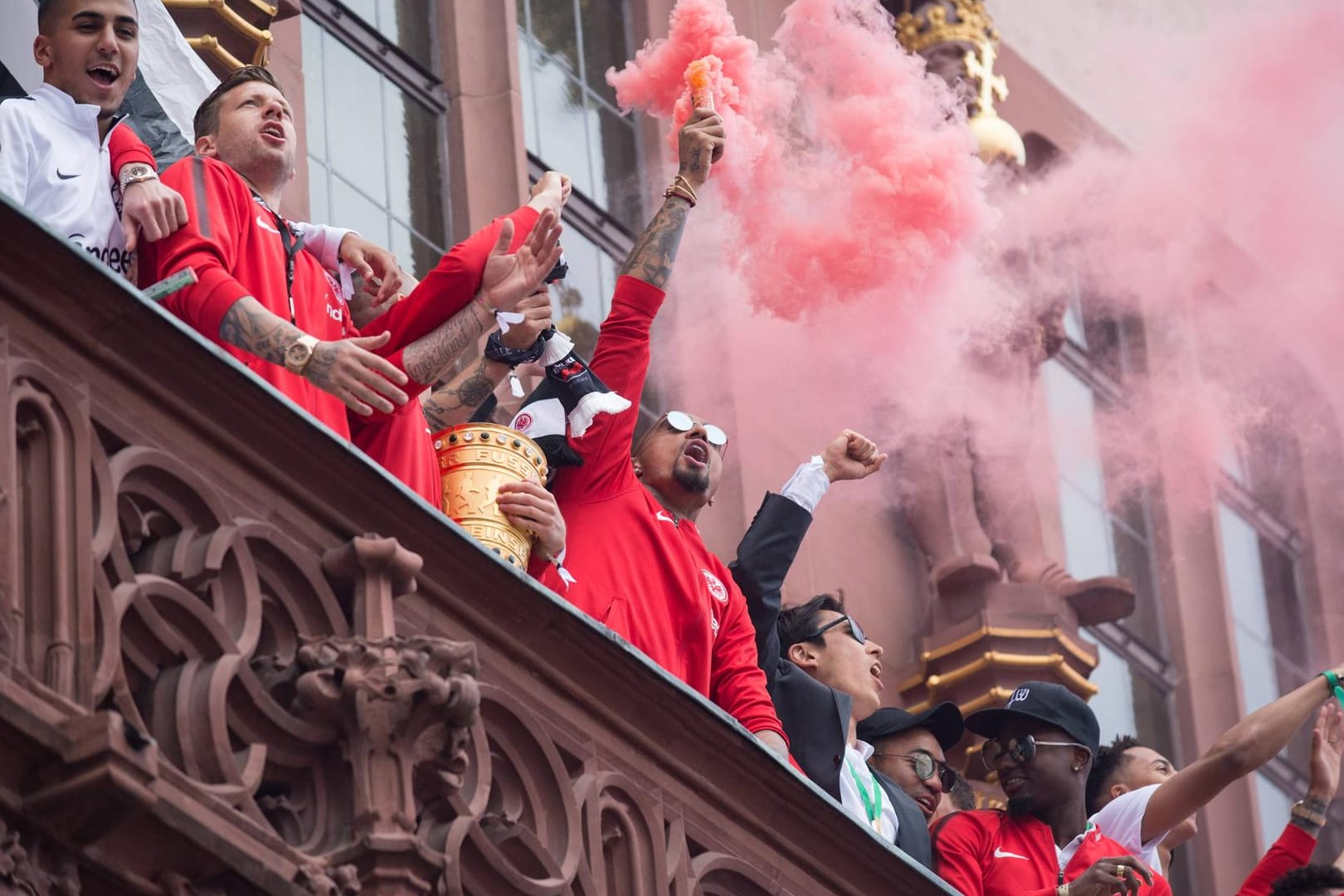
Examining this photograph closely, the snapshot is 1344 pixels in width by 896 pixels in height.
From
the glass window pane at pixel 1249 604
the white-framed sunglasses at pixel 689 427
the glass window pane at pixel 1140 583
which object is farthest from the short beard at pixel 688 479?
the glass window pane at pixel 1249 604

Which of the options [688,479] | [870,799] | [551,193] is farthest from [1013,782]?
[551,193]

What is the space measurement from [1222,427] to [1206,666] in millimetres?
1382

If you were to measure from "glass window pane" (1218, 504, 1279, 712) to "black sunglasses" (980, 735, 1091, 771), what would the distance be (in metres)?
8.29

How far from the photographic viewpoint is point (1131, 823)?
10797 mm

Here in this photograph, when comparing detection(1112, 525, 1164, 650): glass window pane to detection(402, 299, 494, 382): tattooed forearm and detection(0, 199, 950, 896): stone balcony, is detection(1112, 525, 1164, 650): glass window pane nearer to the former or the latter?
detection(402, 299, 494, 382): tattooed forearm

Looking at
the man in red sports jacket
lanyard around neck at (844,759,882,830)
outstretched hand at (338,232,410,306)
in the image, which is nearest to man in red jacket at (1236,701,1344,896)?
lanyard around neck at (844,759,882,830)

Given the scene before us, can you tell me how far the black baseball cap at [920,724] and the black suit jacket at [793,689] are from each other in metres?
0.59

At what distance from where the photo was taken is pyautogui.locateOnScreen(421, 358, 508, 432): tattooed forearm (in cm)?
990

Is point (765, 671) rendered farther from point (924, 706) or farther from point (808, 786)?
point (924, 706)

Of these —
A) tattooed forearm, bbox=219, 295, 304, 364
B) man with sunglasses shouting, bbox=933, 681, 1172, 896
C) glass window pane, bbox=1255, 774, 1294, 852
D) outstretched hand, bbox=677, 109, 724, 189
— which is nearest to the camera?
tattooed forearm, bbox=219, 295, 304, 364

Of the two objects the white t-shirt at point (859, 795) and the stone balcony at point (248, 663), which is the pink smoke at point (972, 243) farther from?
the stone balcony at point (248, 663)

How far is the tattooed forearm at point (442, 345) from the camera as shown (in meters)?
9.04

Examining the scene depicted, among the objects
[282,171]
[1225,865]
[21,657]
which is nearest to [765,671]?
[282,171]

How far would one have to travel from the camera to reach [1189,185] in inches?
767
